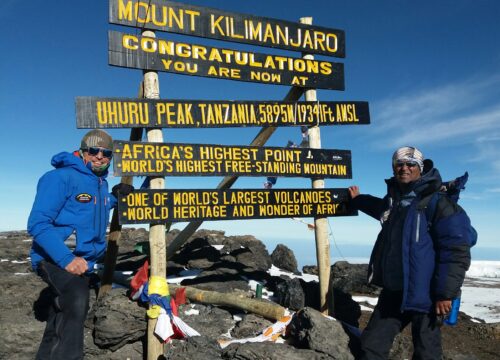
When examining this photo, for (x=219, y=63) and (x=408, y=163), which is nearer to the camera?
(x=408, y=163)

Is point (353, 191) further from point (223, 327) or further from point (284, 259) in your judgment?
point (284, 259)

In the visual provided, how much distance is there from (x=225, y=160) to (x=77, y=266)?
307cm

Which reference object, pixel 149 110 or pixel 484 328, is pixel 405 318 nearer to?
pixel 484 328

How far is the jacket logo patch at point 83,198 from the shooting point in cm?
443

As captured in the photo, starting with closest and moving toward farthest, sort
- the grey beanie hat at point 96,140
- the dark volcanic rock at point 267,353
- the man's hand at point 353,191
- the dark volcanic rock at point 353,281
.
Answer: the grey beanie hat at point 96,140 < the dark volcanic rock at point 267,353 < the man's hand at point 353,191 < the dark volcanic rock at point 353,281

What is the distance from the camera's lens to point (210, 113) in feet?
21.6

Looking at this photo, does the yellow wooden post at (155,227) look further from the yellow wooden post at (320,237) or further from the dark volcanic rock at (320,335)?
the yellow wooden post at (320,237)

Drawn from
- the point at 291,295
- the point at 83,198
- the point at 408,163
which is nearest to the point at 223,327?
the point at 291,295

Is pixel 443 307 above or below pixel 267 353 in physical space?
above

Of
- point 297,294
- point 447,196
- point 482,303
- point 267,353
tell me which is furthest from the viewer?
point 482,303

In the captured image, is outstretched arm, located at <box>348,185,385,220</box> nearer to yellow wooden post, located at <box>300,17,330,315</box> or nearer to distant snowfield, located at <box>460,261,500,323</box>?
yellow wooden post, located at <box>300,17,330,315</box>

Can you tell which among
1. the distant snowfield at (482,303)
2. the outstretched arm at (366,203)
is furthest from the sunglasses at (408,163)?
the distant snowfield at (482,303)

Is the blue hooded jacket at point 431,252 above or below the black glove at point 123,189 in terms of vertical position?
below

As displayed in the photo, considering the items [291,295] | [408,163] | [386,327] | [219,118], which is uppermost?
[219,118]
